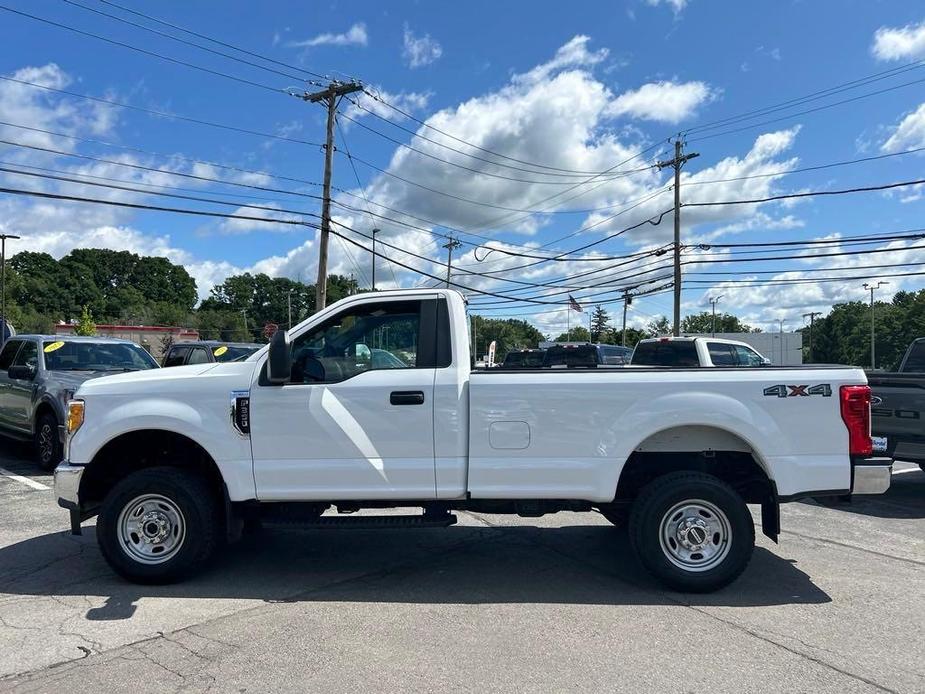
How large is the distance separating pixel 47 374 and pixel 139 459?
5.58 metres

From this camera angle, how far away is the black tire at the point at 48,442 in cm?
934

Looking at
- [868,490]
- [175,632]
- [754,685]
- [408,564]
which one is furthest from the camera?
[408,564]

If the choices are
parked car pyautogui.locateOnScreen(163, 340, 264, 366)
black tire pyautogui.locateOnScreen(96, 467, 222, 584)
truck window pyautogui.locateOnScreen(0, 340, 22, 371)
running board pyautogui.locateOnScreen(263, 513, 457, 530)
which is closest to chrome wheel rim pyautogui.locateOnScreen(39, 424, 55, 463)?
truck window pyautogui.locateOnScreen(0, 340, 22, 371)

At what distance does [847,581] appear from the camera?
518 cm

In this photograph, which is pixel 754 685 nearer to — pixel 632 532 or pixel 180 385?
pixel 632 532

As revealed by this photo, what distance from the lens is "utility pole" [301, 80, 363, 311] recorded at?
939 inches

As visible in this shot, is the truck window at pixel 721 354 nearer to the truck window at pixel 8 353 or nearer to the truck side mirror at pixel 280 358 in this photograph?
the truck side mirror at pixel 280 358

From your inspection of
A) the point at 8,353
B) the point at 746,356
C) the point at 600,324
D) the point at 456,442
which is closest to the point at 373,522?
the point at 456,442

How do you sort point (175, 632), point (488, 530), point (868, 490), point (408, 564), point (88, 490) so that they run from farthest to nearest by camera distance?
1. point (488, 530)
2. point (408, 564)
3. point (88, 490)
4. point (868, 490)
5. point (175, 632)

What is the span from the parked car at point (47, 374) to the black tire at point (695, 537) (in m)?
7.84

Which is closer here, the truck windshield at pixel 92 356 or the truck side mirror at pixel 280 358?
the truck side mirror at pixel 280 358

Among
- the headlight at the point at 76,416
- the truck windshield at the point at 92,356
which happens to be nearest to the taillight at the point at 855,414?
the headlight at the point at 76,416

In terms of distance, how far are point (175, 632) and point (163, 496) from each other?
1069 mm

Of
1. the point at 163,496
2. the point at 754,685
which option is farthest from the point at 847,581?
the point at 163,496
